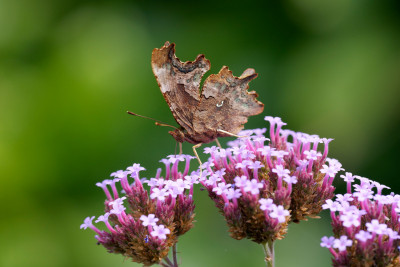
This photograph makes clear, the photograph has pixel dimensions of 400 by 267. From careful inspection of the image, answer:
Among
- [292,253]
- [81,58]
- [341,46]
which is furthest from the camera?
[341,46]

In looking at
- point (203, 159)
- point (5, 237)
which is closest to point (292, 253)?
point (203, 159)

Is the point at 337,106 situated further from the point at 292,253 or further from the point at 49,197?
the point at 49,197

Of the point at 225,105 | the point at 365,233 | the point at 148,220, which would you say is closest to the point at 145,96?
the point at 225,105

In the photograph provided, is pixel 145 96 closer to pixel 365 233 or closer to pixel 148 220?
pixel 148 220

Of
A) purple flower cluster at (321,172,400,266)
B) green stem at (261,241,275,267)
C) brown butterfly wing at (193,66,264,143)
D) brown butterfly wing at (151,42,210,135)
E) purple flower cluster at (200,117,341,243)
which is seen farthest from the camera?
brown butterfly wing at (193,66,264,143)

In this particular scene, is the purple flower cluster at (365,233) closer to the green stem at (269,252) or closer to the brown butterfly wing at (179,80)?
the green stem at (269,252)

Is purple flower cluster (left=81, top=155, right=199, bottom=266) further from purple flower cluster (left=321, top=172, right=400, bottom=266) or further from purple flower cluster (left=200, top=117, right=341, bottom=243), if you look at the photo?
purple flower cluster (left=321, top=172, right=400, bottom=266)

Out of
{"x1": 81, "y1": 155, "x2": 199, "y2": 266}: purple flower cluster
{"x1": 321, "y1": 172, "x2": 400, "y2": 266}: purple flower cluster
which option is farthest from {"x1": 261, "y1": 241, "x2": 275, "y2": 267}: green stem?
{"x1": 81, "y1": 155, "x2": 199, "y2": 266}: purple flower cluster

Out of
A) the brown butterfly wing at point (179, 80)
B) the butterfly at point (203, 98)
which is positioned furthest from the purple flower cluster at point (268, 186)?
the brown butterfly wing at point (179, 80)

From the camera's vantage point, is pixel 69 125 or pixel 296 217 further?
pixel 69 125
